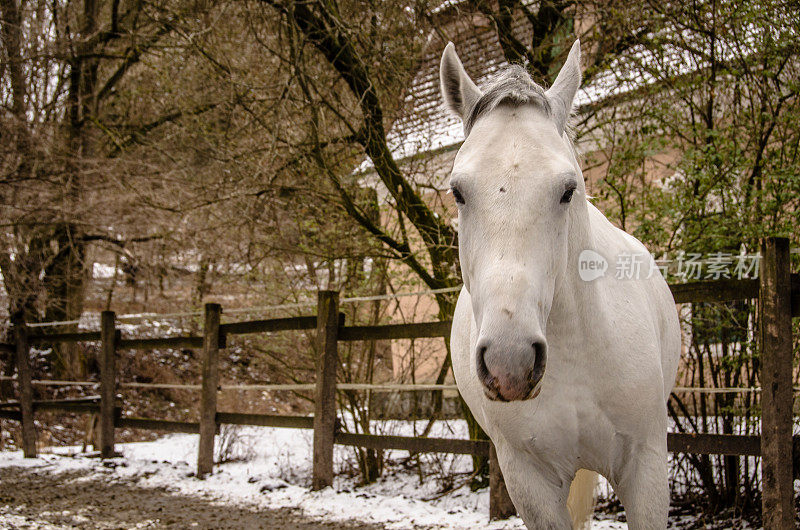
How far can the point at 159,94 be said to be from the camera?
9438 mm

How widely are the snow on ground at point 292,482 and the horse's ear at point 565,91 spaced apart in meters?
2.91

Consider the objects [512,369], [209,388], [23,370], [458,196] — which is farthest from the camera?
[23,370]

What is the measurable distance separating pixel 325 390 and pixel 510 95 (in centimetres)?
396

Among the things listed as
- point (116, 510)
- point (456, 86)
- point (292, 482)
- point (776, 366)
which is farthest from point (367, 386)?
point (456, 86)

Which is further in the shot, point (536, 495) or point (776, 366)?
point (776, 366)

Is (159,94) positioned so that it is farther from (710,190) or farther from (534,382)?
(534,382)

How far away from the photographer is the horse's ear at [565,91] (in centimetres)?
221

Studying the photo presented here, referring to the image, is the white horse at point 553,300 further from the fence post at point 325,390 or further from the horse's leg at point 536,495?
the fence post at point 325,390

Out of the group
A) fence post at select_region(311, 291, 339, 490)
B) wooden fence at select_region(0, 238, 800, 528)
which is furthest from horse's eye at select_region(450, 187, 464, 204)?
fence post at select_region(311, 291, 339, 490)

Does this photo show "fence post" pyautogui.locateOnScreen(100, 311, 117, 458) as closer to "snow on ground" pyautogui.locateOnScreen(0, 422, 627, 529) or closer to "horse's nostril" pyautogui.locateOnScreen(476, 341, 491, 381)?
"snow on ground" pyautogui.locateOnScreen(0, 422, 627, 529)

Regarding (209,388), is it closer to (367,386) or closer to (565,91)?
(367,386)

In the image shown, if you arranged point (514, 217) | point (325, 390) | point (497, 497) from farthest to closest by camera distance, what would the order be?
point (325, 390) → point (497, 497) → point (514, 217)

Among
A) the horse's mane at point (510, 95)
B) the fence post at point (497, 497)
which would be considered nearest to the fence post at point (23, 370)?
the fence post at point (497, 497)

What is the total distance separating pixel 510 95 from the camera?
213cm
